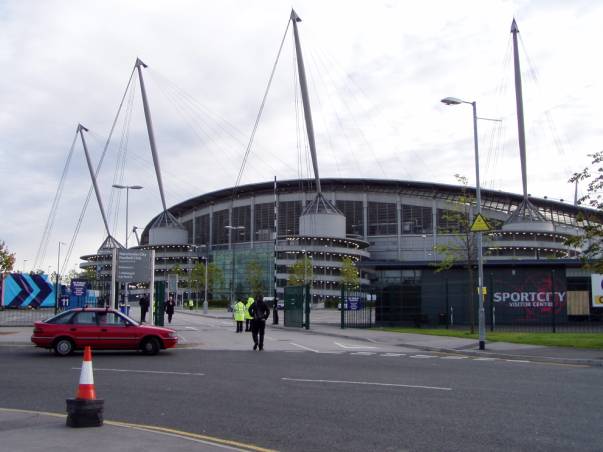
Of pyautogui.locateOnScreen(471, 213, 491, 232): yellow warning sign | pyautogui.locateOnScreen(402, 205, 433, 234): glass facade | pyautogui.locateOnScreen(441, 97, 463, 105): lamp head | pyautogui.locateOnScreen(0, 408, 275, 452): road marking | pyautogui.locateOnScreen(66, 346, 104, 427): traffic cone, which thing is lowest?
pyautogui.locateOnScreen(0, 408, 275, 452): road marking

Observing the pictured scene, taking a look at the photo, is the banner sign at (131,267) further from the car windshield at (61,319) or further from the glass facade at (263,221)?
the glass facade at (263,221)

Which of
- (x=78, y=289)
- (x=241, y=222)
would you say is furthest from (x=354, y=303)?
(x=241, y=222)

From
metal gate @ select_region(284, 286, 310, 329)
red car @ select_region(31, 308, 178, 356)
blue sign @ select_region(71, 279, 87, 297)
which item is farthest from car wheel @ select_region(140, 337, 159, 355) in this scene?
blue sign @ select_region(71, 279, 87, 297)

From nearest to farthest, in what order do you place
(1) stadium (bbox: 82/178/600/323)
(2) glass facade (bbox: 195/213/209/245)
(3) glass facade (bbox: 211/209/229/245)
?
(1) stadium (bbox: 82/178/600/323), (3) glass facade (bbox: 211/209/229/245), (2) glass facade (bbox: 195/213/209/245)

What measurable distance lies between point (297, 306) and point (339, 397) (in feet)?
84.8

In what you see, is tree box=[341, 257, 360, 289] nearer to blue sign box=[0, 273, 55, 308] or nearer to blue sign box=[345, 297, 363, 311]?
blue sign box=[345, 297, 363, 311]

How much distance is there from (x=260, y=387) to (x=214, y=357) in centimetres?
698

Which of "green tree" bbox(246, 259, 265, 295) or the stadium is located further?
the stadium

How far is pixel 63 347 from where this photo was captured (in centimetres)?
1964

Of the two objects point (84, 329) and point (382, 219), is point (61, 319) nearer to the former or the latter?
point (84, 329)

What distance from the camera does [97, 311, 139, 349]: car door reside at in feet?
65.5

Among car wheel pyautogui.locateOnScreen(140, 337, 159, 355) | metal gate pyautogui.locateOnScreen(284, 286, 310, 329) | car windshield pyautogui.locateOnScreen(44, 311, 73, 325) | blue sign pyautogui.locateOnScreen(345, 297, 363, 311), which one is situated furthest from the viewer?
blue sign pyautogui.locateOnScreen(345, 297, 363, 311)

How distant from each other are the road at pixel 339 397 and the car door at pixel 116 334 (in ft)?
→ 1.56

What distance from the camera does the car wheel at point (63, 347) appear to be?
19.6 m
